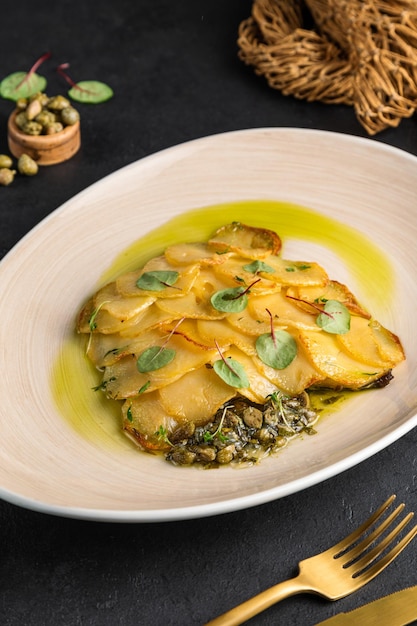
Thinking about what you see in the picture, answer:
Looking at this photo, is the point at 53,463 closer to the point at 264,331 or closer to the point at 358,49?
the point at 264,331

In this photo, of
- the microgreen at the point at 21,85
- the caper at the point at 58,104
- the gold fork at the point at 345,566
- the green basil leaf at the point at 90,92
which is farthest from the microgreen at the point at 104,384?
the green basil leaf at the point at 90,92

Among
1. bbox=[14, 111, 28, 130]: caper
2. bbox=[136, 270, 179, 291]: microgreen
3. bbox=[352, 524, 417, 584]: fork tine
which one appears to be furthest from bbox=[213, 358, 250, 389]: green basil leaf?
bbox=[14, 111, 28, 130]: caper

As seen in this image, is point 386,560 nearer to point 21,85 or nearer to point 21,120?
point 21,120

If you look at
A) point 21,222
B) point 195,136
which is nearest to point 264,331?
point 21,222

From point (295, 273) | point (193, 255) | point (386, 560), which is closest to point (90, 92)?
point (193, 255)

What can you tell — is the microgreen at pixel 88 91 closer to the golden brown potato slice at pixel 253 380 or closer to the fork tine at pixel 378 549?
the golden brown potato slice at pixel 253 380

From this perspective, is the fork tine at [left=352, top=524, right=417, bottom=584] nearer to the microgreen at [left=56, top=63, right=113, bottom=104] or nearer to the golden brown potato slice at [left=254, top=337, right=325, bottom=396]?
the golden brown potato slice at [left=254, top=337, right=325, bottom=396]
